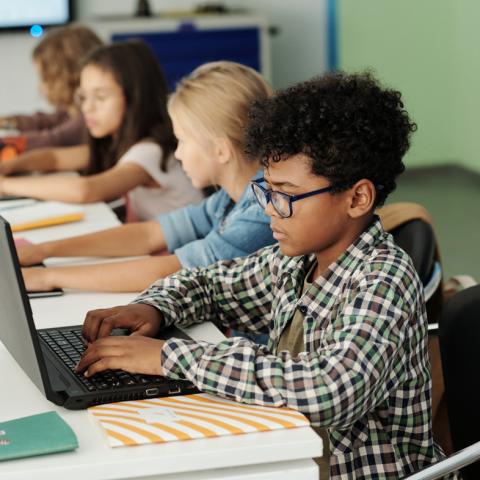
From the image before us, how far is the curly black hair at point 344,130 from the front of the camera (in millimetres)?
1399

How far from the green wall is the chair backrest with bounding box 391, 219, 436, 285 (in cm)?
381

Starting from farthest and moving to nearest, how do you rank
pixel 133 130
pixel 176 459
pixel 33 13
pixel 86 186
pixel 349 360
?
pixel 33 13 → pixel 133 130 → pixel 86 186 → pixel 349 360 → pixel 176 459

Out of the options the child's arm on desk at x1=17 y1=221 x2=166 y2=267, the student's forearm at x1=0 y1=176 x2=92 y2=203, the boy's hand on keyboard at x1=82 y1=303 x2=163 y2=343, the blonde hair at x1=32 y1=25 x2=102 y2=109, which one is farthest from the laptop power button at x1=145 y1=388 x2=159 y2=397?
the blonde hair at x1=32 y1=25 x2=102 y2=109

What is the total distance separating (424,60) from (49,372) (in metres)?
4.83

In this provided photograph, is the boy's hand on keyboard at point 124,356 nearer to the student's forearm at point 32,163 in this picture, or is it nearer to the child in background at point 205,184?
the child in background at point 205,184

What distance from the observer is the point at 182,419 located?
1188mm

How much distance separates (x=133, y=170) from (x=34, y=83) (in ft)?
10.4

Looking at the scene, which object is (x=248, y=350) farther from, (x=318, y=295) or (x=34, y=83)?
(x=34, y=83)

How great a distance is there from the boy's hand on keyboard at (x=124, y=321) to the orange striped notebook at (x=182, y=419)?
0.27 m

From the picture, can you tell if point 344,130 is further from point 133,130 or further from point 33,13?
point 33,13

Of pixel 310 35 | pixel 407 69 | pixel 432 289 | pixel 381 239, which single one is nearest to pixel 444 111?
pixel 407 69

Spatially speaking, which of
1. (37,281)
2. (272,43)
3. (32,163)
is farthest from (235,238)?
(272,43)

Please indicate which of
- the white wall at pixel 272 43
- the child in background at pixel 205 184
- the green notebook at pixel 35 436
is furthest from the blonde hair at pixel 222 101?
the white wall at pixel 272 43

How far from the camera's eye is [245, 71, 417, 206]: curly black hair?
140 centimetres
